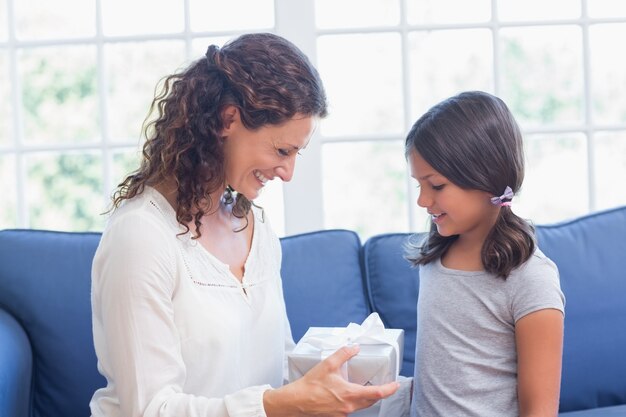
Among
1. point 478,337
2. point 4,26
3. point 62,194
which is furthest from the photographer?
point 62,194

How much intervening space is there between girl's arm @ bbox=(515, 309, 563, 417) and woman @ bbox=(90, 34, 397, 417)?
36 cm

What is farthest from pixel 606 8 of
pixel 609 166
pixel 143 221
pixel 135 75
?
pixel 135 75

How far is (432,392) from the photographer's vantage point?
5.98ft

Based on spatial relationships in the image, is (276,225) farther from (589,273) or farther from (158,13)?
(589,273)

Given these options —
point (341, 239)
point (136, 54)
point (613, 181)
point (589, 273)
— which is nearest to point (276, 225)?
point (341, 239)

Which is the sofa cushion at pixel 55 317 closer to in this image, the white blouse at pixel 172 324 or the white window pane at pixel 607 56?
the white blouse at pixel 172 324

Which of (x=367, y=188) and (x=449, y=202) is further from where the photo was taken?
(x=367, y=188)

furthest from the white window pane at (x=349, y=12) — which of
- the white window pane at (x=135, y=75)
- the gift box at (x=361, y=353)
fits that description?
the gift box at (x=361, y=353)

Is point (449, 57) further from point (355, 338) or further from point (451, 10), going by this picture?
Answer: point (355, 338)

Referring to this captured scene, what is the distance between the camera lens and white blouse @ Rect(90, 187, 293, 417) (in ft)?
4.99

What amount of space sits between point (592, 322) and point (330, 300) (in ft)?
2.35

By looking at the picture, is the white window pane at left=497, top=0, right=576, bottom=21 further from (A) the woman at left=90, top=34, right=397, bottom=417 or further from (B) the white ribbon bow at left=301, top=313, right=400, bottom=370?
(B) the white ribbon bow at left=301, top=313, right=400, bottom=370

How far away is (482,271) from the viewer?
1791mm

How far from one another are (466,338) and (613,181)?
116 inches
